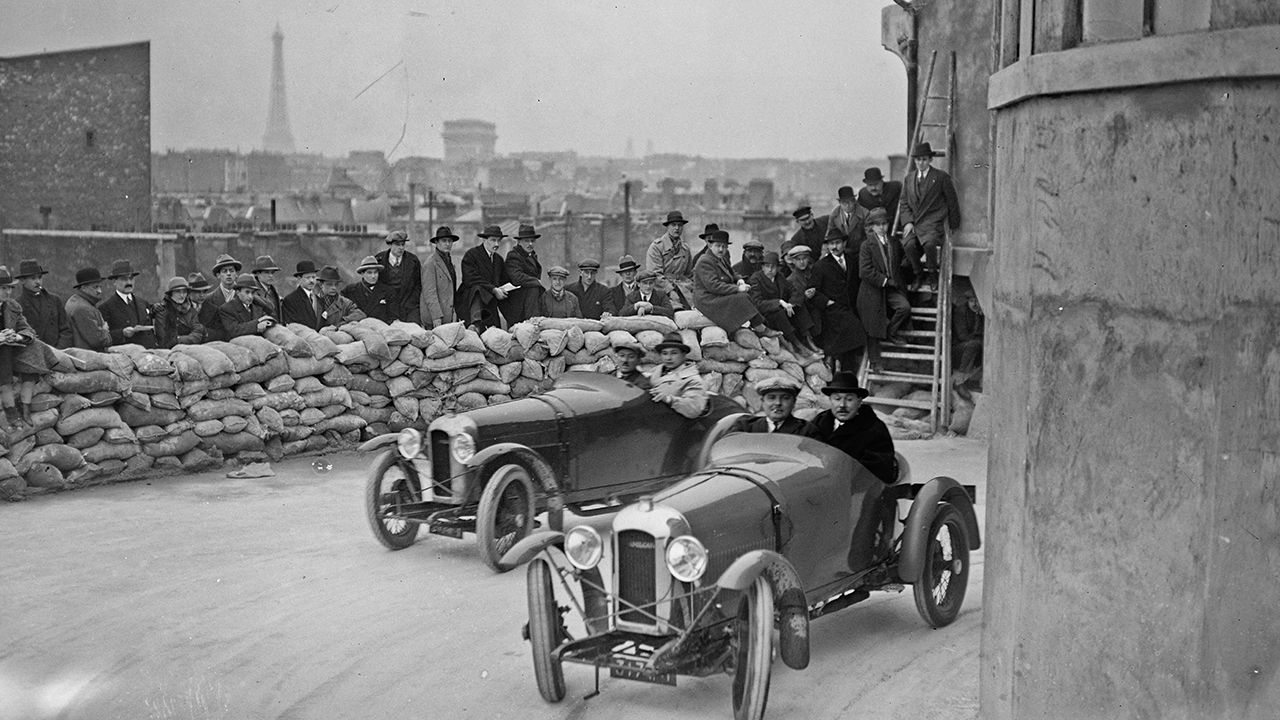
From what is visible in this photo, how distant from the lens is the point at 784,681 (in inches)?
277

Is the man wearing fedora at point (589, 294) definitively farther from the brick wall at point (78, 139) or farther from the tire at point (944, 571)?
the brick wall at point (78, 139)

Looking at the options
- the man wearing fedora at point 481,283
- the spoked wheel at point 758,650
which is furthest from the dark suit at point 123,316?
the spoked wheel at point 758,650

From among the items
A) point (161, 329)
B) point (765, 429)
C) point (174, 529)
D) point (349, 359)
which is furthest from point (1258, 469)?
point (161, 329)

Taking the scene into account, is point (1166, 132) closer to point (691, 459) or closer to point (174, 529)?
point (691, 459)

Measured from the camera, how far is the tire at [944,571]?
309 inches

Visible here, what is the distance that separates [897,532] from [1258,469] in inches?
130

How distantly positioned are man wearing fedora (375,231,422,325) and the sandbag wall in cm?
97

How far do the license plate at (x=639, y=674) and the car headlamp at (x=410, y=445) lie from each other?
153 inches

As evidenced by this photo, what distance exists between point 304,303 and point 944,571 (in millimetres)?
8895

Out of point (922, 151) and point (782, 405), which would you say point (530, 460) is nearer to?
point (782, 405)

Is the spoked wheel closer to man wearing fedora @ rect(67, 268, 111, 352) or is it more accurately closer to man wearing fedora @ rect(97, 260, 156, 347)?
man wearing fedora @ rect(67, 268, 111, 352)

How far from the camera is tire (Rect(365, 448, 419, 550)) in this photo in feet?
32.1

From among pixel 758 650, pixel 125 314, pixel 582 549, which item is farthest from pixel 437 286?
pixel 758 650

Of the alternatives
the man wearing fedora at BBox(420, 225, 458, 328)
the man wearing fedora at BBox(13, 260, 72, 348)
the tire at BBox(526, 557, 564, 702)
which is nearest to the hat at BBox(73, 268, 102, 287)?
the man wearing fedora at BBox(13, 260, 72, 348)
